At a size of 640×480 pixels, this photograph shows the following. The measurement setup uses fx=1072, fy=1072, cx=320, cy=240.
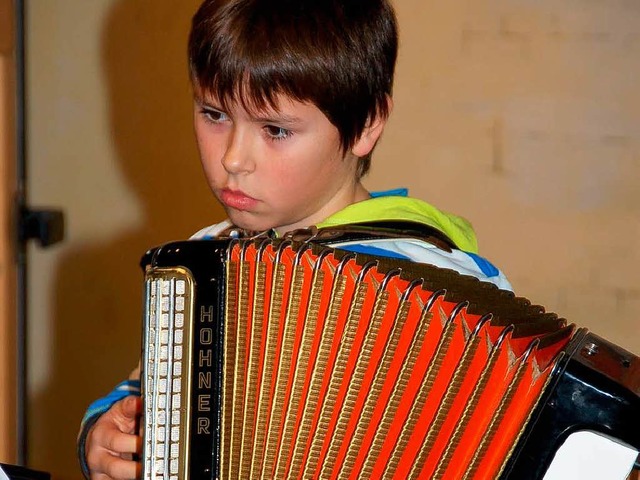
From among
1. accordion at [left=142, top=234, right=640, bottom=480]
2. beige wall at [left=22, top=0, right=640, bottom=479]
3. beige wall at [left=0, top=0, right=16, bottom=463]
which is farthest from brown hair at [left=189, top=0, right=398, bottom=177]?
beige wall at [left=0, top=0, right=16, bottom=463]

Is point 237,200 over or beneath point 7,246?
over

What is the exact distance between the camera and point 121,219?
2.40 meters

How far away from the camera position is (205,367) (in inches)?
35.7

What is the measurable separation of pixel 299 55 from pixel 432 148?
1171mm

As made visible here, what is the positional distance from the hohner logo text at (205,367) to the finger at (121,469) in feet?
0.60

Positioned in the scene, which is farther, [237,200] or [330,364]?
[237,200]

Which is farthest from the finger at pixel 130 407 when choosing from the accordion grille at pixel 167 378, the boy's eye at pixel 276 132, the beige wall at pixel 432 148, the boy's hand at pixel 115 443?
the beige wall at pixel 432 148

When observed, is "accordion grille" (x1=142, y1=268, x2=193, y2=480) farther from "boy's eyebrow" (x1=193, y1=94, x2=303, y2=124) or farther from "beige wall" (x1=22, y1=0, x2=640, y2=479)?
"beige wall" (x1=22, y1=0, x2=640, y2=479)

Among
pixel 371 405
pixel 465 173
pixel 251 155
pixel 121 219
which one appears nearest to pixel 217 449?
pixel 371 405

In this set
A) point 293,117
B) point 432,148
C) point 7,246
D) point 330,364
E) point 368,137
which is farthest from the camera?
point 7,246

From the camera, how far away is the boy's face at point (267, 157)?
100 cm

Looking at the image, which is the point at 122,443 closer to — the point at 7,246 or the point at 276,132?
the point at 276,132

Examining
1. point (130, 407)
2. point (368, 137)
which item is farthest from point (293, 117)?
point (130, 407)

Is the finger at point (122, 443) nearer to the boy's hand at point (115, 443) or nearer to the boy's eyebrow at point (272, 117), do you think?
the boy's hand at point (115, 443)
